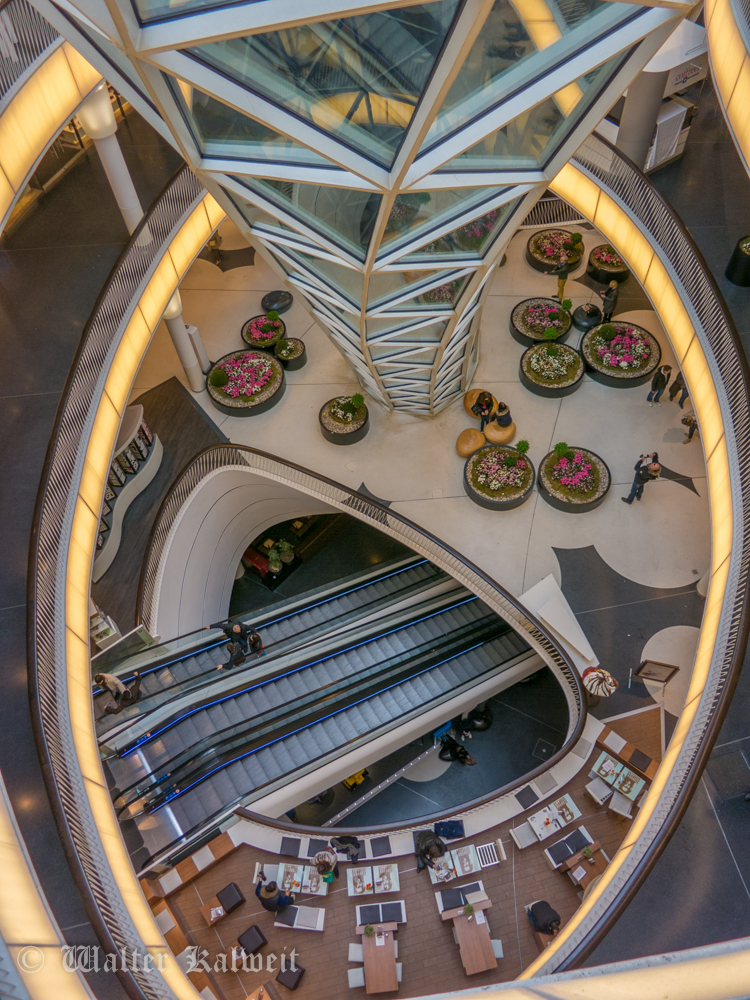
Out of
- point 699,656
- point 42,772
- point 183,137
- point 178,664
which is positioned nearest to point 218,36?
point 183,137

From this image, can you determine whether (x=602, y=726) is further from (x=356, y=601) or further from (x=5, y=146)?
(x=5, y=146)

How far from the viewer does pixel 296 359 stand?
18219 millimetres

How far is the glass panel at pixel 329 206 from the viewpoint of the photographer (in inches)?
369

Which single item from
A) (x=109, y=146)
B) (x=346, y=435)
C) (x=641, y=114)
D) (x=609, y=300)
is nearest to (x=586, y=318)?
(x=609, y=300)

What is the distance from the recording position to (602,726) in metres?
13.7

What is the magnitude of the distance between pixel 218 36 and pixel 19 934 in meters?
6.87

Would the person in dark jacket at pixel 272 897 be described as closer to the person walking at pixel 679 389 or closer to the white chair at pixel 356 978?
the white chair at pixel 356 978

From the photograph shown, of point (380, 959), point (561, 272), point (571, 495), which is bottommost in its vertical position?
point (380, 959)

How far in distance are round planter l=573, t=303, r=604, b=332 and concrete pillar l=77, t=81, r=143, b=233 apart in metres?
10.4

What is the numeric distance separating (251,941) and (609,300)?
50.8ft

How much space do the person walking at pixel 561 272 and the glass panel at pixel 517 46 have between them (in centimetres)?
1155

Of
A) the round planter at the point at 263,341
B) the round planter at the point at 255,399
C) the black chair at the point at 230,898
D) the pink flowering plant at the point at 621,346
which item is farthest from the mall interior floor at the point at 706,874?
the round planter at the point at 263,341

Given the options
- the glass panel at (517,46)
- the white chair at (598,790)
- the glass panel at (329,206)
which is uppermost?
the glass panel at (329,206)

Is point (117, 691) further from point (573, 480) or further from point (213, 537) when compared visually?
point (573, 480)
